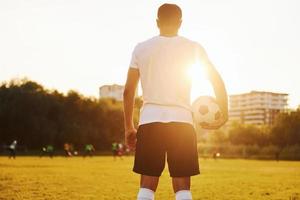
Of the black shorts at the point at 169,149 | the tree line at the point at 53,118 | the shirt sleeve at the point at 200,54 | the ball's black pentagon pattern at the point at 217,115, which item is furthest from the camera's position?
the tree line at the point at 53,118

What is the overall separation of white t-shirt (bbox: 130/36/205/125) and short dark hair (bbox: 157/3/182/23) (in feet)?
0.55

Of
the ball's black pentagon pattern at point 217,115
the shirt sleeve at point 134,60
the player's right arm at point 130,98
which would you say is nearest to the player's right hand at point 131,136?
the player's right arm at point 130,98

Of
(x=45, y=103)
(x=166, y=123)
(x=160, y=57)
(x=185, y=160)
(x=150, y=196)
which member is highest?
(x=45, y=103)

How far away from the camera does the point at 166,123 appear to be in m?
4.70

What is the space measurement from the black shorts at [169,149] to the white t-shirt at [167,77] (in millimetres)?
81

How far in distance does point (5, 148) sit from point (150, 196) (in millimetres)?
75024

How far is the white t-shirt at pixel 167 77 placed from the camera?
4754 mm

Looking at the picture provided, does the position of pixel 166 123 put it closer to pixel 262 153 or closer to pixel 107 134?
pixel 262 153

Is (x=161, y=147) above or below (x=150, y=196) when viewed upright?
above

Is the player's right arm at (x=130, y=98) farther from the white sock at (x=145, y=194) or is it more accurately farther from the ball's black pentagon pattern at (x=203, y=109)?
the ball's black pentagon pattern at (x=203, y=109)

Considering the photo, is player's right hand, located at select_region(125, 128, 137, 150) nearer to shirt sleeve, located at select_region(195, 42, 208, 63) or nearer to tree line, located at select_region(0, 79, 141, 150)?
shirt sleeve, located at select_region(195, 42, 208, 63)

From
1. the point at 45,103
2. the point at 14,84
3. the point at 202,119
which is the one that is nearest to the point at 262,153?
the point at 45,103

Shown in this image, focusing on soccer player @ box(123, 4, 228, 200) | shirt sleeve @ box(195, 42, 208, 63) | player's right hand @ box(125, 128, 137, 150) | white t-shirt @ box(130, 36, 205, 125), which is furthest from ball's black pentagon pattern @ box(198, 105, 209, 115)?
player's right hand @ box(125, 128, 137, 150)

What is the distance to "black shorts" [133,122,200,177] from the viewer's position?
4664 mm
